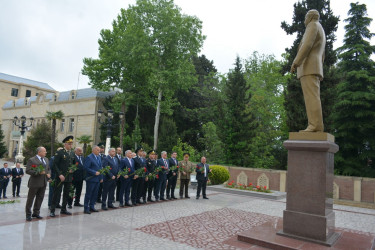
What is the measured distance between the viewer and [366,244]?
636cm

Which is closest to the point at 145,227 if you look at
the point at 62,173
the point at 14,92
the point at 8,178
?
the point at 62,173

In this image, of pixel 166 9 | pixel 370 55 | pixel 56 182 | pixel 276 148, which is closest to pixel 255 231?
pixel 56 182

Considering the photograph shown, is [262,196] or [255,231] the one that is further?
[262,196]

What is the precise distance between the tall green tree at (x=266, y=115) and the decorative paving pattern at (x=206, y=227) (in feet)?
49.7

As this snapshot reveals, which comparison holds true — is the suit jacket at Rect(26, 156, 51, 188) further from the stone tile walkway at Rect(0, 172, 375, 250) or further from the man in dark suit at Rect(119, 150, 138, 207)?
the man in dark suit at Rect(119, 150, 138, 207)

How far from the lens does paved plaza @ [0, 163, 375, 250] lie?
5.92 metres

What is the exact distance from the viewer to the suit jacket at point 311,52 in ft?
22.9

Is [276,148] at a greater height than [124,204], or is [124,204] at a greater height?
[276,148]

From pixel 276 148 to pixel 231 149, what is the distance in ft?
22.4

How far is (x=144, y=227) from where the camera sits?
7.36 meters

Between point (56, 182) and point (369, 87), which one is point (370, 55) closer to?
point (369, 87)

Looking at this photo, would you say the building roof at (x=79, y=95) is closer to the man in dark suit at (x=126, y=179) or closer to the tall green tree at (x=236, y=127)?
the tall green tree at (x=236, y=127)

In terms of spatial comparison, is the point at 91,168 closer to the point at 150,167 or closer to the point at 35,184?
the point at 35,184

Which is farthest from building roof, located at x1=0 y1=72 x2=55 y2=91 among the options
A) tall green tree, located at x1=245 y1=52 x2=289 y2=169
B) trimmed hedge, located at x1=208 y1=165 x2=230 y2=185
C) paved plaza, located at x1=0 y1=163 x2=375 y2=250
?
paved plaza, located at x1=0 y1=163 x2=375 y2=250
